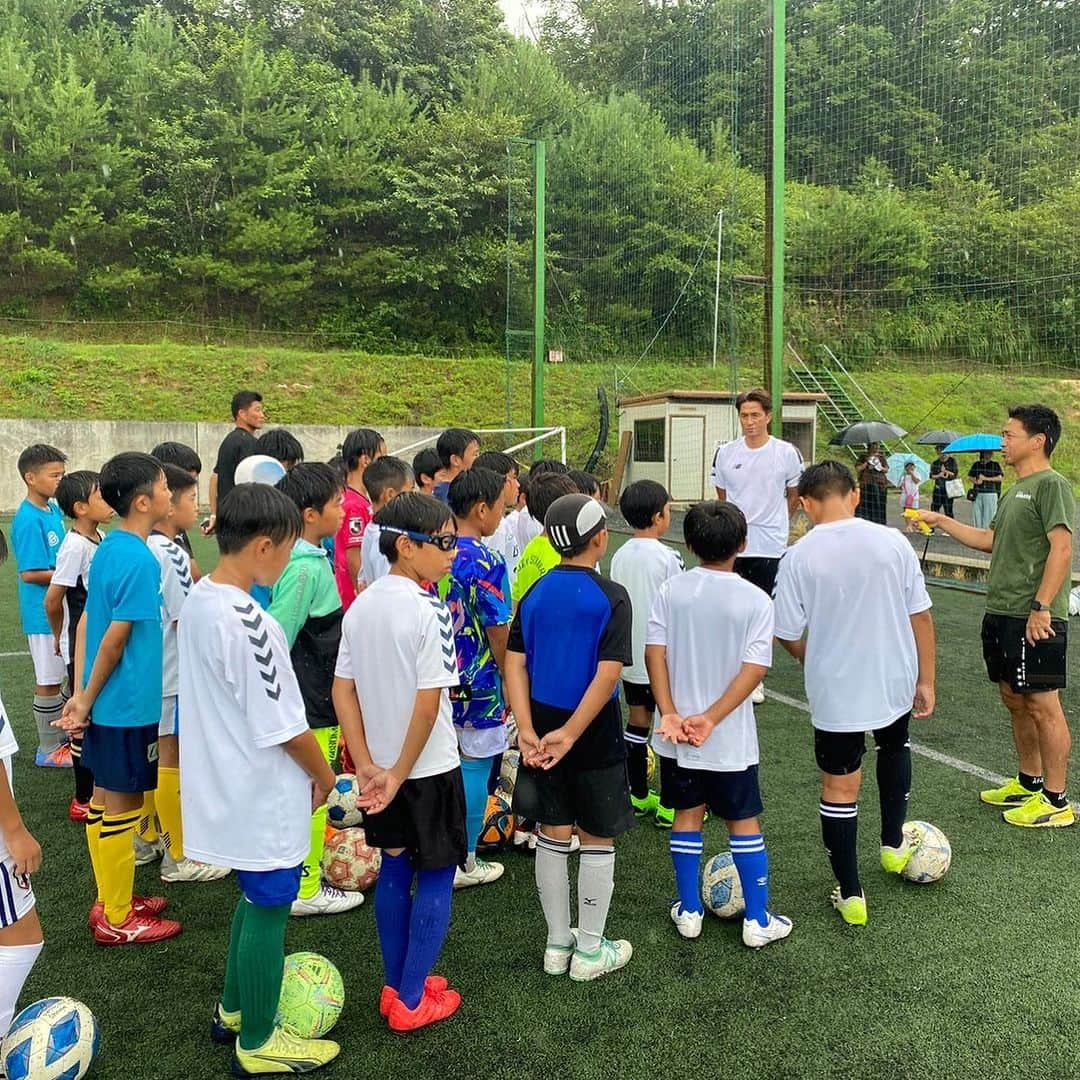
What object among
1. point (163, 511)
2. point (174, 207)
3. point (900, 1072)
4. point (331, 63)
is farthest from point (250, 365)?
point (900, 1072)

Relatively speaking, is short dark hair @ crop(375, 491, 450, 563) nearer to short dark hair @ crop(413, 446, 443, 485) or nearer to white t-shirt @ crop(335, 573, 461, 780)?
white t-shirt @ crop(335, 573, 461, 780)

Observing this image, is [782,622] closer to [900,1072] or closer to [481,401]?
[900,1072]

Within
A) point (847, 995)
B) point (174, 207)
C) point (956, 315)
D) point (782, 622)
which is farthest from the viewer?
point (174, 207)

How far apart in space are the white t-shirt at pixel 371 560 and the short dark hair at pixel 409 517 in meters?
1.06

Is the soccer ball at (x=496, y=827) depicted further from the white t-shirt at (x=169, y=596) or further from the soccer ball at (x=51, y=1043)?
the soccer ball at (x=51, y=1043)

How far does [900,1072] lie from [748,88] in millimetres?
9975

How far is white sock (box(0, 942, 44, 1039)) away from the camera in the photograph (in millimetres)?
2018

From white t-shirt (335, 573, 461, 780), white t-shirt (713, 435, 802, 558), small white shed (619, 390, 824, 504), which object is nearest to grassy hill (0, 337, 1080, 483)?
small white shed (619, 390, 824, 504)

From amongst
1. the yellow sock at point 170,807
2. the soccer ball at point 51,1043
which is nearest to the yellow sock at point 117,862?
the yellow sock at point 170,807

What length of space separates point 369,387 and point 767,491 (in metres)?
20.3

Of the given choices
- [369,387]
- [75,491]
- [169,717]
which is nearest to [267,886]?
[169,717]

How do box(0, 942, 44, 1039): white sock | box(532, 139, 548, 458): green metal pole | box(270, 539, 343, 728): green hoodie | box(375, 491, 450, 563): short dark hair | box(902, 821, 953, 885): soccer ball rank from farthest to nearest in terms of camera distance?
box(532, 139, 548, 458): green metal pole < box(902, 821, 953, 885): soccer ball < box(270, 539, 343, 728): green hoodie < box(375, 491, 450, 563): short dark hair < box(0, 942, 44, 1039): white sock

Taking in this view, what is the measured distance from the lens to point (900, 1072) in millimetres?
2258

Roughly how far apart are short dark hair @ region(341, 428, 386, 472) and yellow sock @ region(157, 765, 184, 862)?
1664mm
